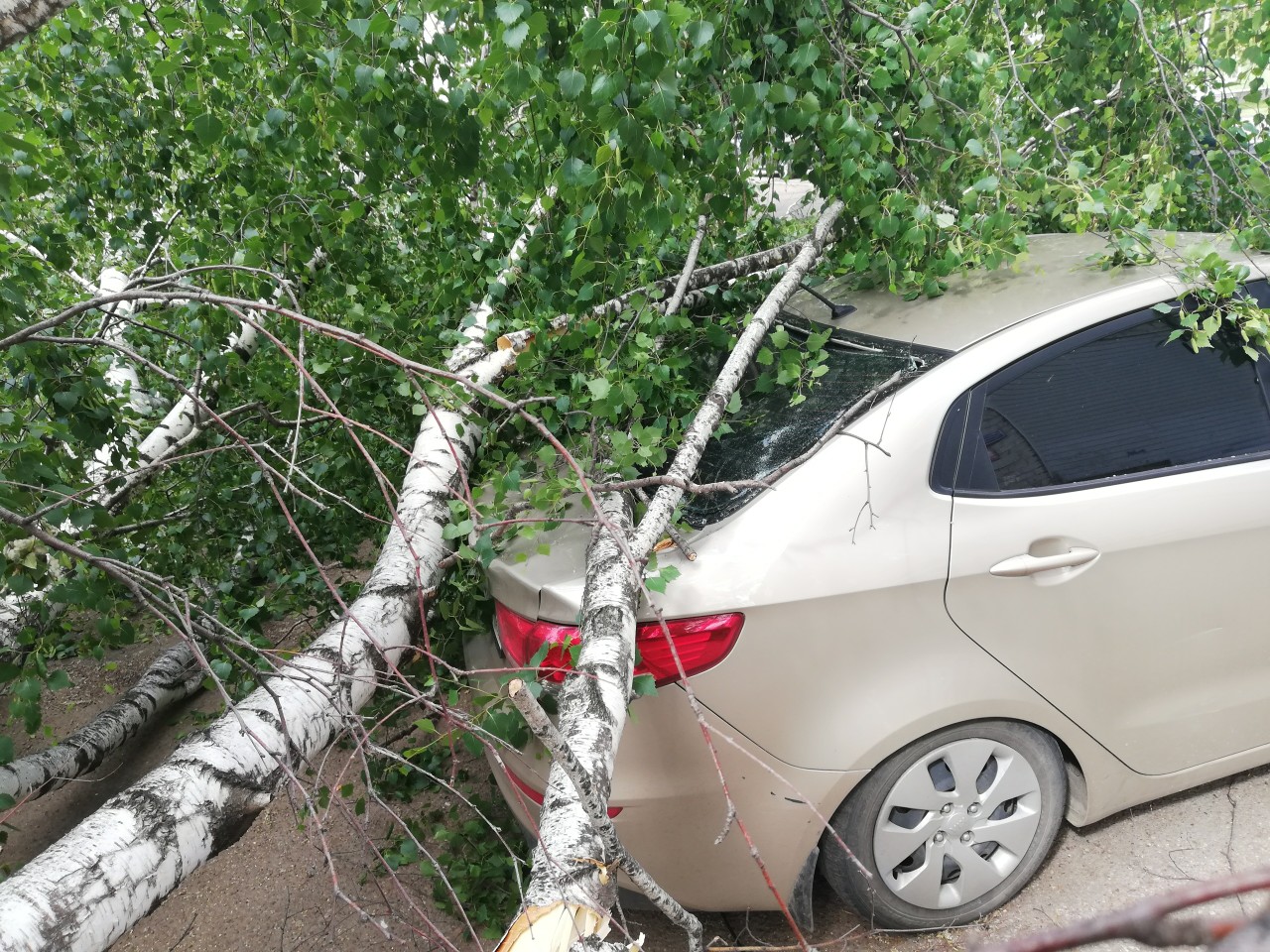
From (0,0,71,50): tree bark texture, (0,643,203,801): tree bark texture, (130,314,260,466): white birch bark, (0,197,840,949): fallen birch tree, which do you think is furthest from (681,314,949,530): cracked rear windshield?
(130,314,260,466): white birch bark

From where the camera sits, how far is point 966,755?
208cm

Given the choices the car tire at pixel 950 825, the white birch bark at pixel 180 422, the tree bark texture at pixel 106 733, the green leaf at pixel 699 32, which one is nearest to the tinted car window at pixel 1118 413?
the car tire at pixel 950 825

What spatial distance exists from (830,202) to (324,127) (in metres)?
1.57

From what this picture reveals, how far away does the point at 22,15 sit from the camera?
125 cm

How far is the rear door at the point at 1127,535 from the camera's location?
2014 mm

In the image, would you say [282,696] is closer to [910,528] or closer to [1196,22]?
[910,528]

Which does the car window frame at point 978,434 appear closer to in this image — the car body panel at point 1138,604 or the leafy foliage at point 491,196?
the car body panel at point 1138,604

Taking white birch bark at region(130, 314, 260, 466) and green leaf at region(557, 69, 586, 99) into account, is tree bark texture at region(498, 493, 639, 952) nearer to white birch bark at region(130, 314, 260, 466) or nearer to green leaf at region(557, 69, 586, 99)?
green leaf at region(557, 69, 586, 99)

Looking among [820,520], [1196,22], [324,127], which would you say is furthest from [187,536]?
[1196,22]

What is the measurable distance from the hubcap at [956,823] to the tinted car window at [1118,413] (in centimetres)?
69

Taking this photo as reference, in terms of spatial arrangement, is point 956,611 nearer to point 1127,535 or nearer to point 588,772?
point 1127,535

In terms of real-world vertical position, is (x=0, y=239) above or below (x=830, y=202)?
above

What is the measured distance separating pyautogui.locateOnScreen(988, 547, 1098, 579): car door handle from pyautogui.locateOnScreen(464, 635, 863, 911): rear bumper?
0.58 metres

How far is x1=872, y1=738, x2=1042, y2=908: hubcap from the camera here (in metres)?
2.06
